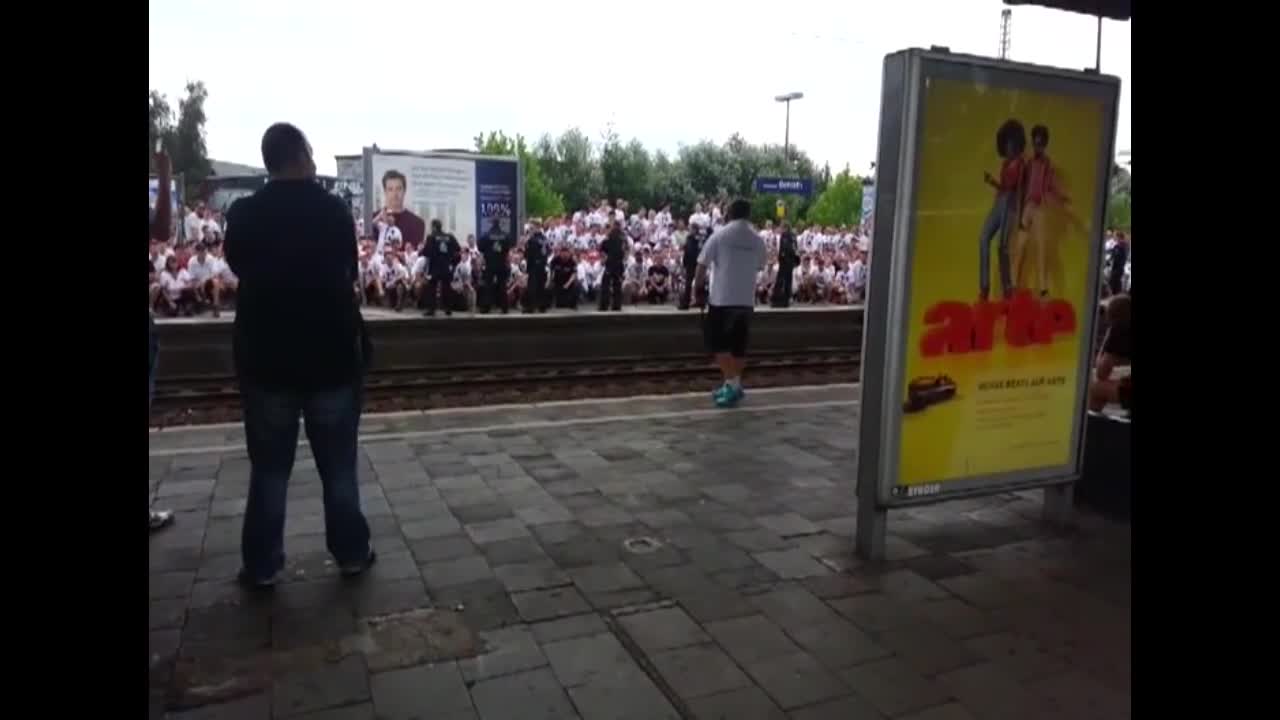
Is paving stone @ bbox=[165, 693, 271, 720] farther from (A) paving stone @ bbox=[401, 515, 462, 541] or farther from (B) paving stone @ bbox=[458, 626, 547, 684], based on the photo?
(A) paving stone @ bbox=[401, 515, 462, 541]

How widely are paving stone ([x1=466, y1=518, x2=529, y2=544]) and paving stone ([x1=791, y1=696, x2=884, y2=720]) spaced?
1.98m

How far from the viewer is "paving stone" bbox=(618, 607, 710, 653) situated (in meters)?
3.52

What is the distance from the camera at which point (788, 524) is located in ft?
16.2

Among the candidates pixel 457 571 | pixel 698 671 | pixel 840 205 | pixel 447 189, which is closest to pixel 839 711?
pixel 698 671

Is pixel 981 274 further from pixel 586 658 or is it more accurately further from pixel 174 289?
pixel 174 289

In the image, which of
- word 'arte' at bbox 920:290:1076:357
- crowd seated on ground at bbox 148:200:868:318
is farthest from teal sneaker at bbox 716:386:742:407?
crowd seated on ground at bbox 148:200:868:318

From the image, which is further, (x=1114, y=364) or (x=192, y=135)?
(x=192, y=135)

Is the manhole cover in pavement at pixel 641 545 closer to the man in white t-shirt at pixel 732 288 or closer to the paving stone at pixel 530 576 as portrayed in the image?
the paving stone at pixel 530 576

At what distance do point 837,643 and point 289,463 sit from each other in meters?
2.30

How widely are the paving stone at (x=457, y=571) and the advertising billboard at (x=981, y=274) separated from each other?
173cm

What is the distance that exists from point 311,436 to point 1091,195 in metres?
3.72

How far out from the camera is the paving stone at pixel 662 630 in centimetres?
352
